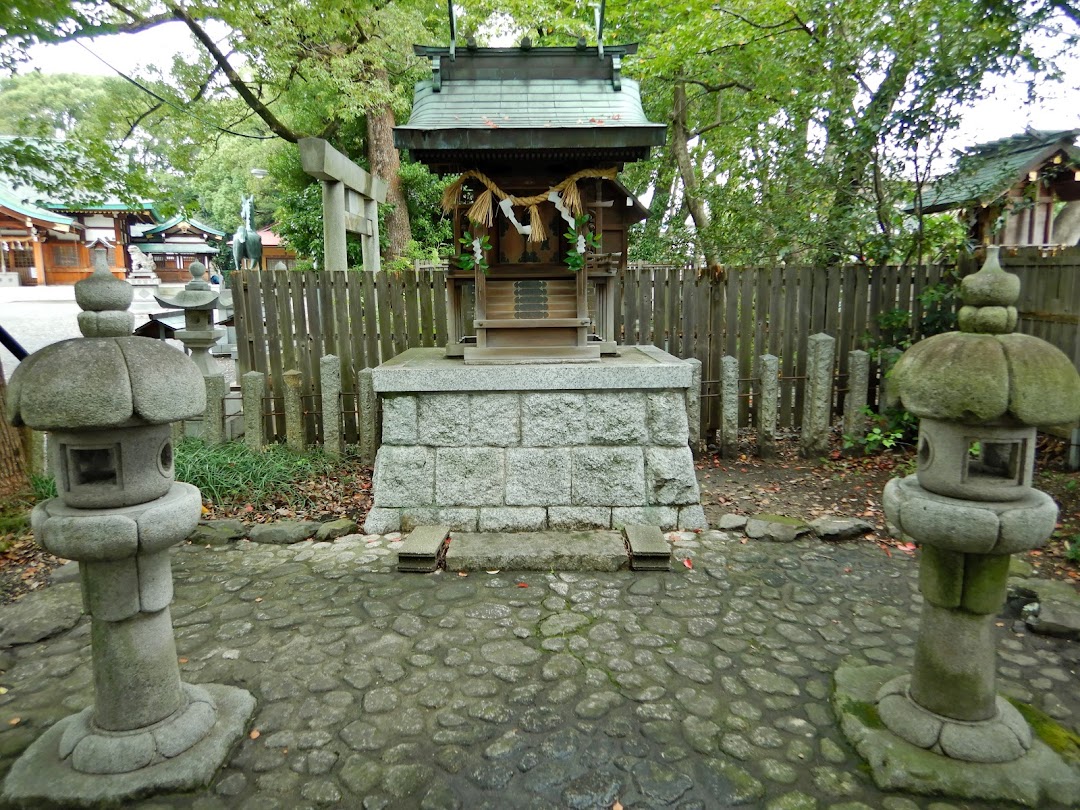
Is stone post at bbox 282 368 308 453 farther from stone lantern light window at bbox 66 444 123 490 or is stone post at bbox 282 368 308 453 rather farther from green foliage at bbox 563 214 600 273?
stone lantern light window at bbox 66 444 123 490

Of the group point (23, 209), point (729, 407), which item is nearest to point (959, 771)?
point (729, 407)

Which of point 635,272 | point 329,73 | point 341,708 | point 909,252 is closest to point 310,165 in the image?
point 635,272

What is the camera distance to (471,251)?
6152mm

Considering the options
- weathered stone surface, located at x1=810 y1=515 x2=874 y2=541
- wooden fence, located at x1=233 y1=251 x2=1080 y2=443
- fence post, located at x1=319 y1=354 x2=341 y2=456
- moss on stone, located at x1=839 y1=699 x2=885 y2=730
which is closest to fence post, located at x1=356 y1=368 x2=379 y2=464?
fence post, located at x1=319 y1=354 x2=341 y2=456

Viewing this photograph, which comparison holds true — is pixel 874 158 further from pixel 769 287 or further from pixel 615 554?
pixel 615 554

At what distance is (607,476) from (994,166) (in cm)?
736

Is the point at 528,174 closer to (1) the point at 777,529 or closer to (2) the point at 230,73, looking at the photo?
(1) the point at 777,529

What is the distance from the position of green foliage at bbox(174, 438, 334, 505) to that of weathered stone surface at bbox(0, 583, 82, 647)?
5.78ft

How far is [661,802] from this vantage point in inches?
112

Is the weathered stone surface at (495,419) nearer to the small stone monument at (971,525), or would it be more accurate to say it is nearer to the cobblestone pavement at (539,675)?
the cobblestone pavement at (539,675)

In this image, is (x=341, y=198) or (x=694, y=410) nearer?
(x=694, y=410)

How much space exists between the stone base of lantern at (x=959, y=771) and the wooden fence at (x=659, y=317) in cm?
538

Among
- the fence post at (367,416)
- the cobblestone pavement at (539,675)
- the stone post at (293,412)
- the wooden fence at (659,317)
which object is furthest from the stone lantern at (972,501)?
the stone post at (293,412)

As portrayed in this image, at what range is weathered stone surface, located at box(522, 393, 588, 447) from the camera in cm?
591
